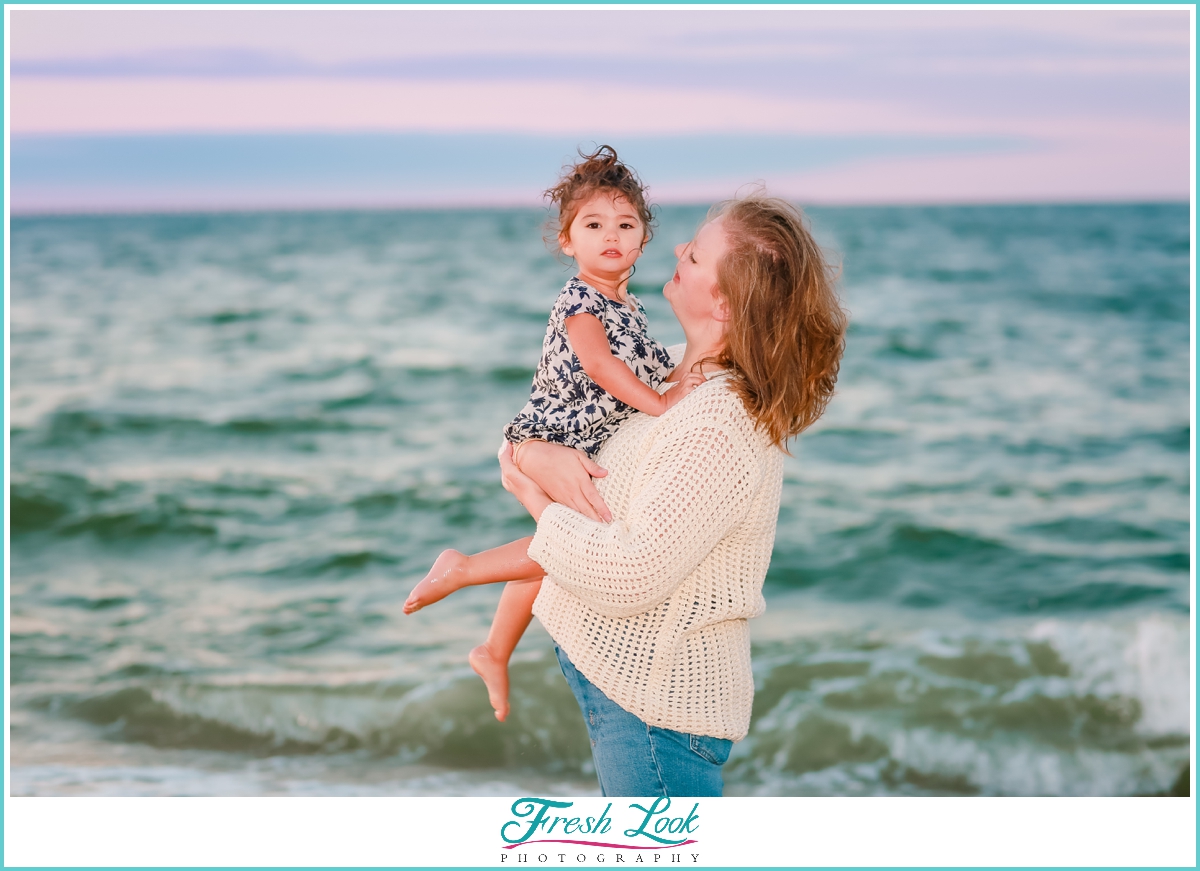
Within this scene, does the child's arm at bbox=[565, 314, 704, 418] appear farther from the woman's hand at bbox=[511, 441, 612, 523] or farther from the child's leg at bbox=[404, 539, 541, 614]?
the child's leg at bbox=[404, 539, 541, 614]

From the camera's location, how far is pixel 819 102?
20.1 m

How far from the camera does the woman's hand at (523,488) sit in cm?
208

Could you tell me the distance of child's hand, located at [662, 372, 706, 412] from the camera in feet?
6.46

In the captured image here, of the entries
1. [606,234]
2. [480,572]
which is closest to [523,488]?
[480,572]

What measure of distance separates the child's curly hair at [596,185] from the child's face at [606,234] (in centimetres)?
2

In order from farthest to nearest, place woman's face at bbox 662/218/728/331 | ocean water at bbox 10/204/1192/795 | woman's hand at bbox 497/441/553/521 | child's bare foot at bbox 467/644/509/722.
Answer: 1. ocean water at bbox 10/204/1192/795
2. child's bare foot at bbox 467/644/509/722
3. woman's hand at bbox 497/441/553/521
4. woman's face at bbox 662/218/728/331

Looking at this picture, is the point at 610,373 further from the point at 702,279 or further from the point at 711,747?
the point at 711,747

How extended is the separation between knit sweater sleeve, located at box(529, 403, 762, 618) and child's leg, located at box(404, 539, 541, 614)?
51 cm

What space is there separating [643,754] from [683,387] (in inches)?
28.1

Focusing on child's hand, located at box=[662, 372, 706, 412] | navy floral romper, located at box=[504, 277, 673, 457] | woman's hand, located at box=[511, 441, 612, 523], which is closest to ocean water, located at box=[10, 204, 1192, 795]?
child's hand, located at box=[662, 372, 706, 412]

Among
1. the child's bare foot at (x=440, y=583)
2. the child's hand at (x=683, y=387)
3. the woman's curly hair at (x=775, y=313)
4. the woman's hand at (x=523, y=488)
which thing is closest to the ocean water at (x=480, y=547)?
the woman's curly hair at (x=775, y=313)

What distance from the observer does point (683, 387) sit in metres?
2.03

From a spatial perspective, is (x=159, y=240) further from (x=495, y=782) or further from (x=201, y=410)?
(x=495, y=782)

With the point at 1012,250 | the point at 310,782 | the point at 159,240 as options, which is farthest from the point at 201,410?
the point at 159,240
